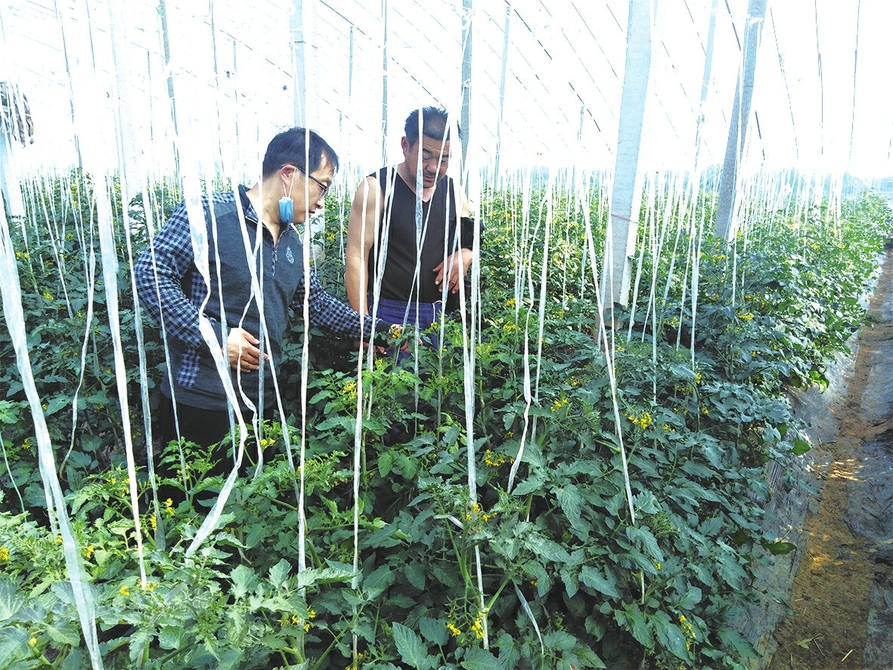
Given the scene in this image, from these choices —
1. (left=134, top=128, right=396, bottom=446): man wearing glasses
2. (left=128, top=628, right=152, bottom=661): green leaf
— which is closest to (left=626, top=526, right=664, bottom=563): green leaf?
(left=134, top=128, right=396, bottom=446): man wearing glasses

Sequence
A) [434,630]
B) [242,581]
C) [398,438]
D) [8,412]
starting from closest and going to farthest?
1. [242,581]
2. [434,630]
3. [8,412]
4. [398,438]

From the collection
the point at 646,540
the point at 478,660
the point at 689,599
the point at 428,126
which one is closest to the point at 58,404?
the point at 478,660

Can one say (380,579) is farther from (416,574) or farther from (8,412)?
(8,412)

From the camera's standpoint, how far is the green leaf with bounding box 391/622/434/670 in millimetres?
1115

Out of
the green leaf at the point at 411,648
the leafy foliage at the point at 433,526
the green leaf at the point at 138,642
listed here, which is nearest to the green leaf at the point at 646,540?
the leafy foliage at the point at 433,526

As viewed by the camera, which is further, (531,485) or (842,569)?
(842,569)

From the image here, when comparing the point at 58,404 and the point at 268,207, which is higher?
the point at 268,207

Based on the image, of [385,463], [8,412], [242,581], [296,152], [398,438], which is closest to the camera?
[242,581]

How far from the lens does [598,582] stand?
137 centimetres

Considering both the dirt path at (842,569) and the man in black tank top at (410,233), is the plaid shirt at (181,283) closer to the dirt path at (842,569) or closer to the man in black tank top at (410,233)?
the man in black tank top at (410,233)

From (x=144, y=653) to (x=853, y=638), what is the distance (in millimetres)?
2074

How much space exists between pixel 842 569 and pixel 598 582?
1504mm

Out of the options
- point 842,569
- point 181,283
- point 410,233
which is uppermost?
Result: point 410,233

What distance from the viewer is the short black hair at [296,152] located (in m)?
1.75
